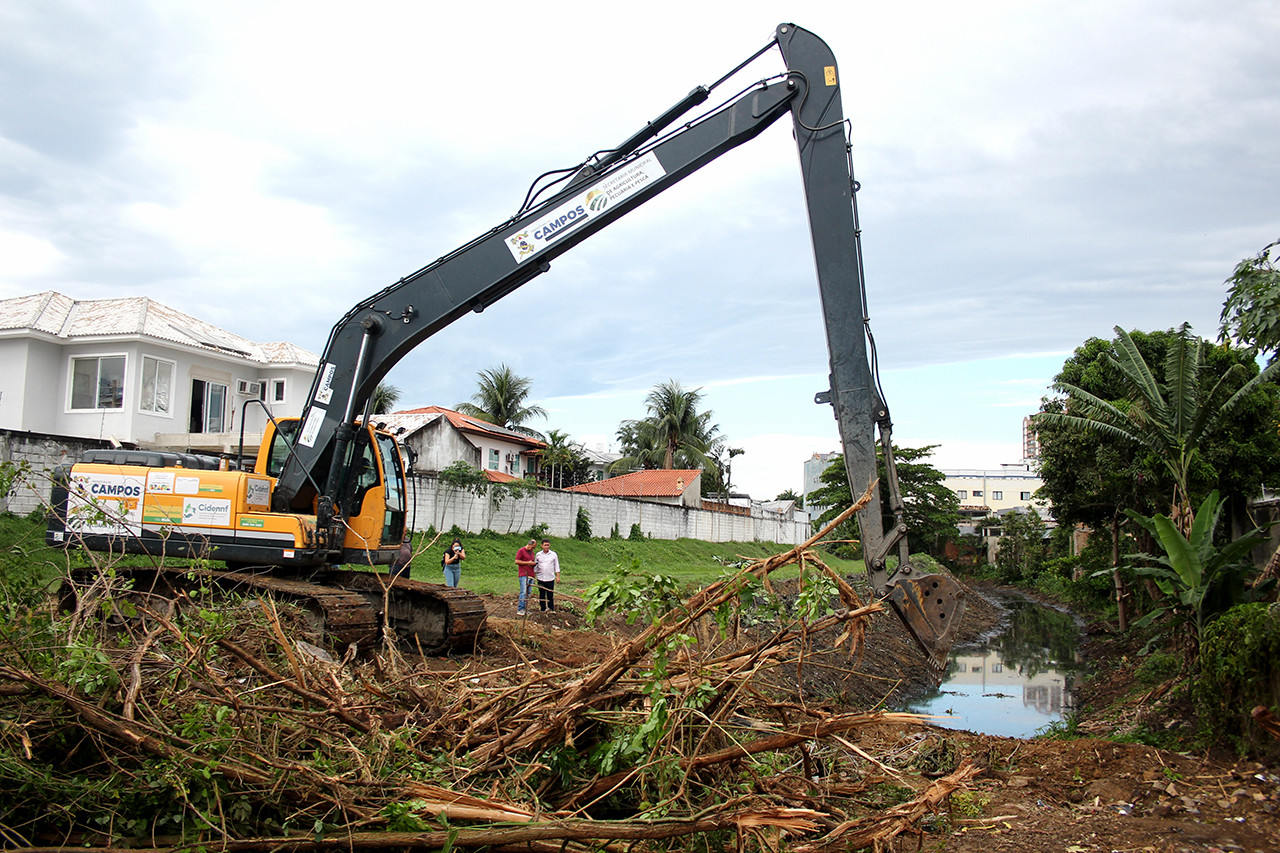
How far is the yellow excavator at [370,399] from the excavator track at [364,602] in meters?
0.02

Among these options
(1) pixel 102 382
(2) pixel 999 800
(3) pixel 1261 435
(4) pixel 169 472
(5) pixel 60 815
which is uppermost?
(1) pixel 102 382

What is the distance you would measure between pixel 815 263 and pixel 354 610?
487 centimetres

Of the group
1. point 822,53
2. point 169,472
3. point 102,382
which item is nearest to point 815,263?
point 822,53

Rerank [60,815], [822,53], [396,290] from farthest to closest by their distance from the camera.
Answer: [396,290], [822,53], [60,815]

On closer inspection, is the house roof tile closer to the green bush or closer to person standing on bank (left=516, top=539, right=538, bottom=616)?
person standing on bank (left=516, top=539, right=538, bottom=616)

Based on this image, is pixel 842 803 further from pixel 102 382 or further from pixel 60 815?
pixel 102 382

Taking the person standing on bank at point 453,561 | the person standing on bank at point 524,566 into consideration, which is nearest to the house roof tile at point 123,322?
the person standing on bank at point 453,561

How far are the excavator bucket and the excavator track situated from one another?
4.34 metres

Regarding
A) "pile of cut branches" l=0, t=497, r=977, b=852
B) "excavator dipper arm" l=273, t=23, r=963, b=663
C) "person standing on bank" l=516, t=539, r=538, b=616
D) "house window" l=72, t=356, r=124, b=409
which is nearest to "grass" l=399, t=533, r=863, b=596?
"person standing on bank" l=516, t=539, r=538, b=616

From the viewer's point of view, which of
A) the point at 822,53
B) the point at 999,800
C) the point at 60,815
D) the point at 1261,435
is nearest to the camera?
the point at 60,815

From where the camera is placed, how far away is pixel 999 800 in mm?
5641

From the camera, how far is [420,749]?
13.2 feet

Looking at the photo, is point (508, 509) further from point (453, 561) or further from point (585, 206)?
point (585, 206)

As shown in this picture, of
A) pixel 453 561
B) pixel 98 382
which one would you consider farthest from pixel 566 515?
pixel 453 561
